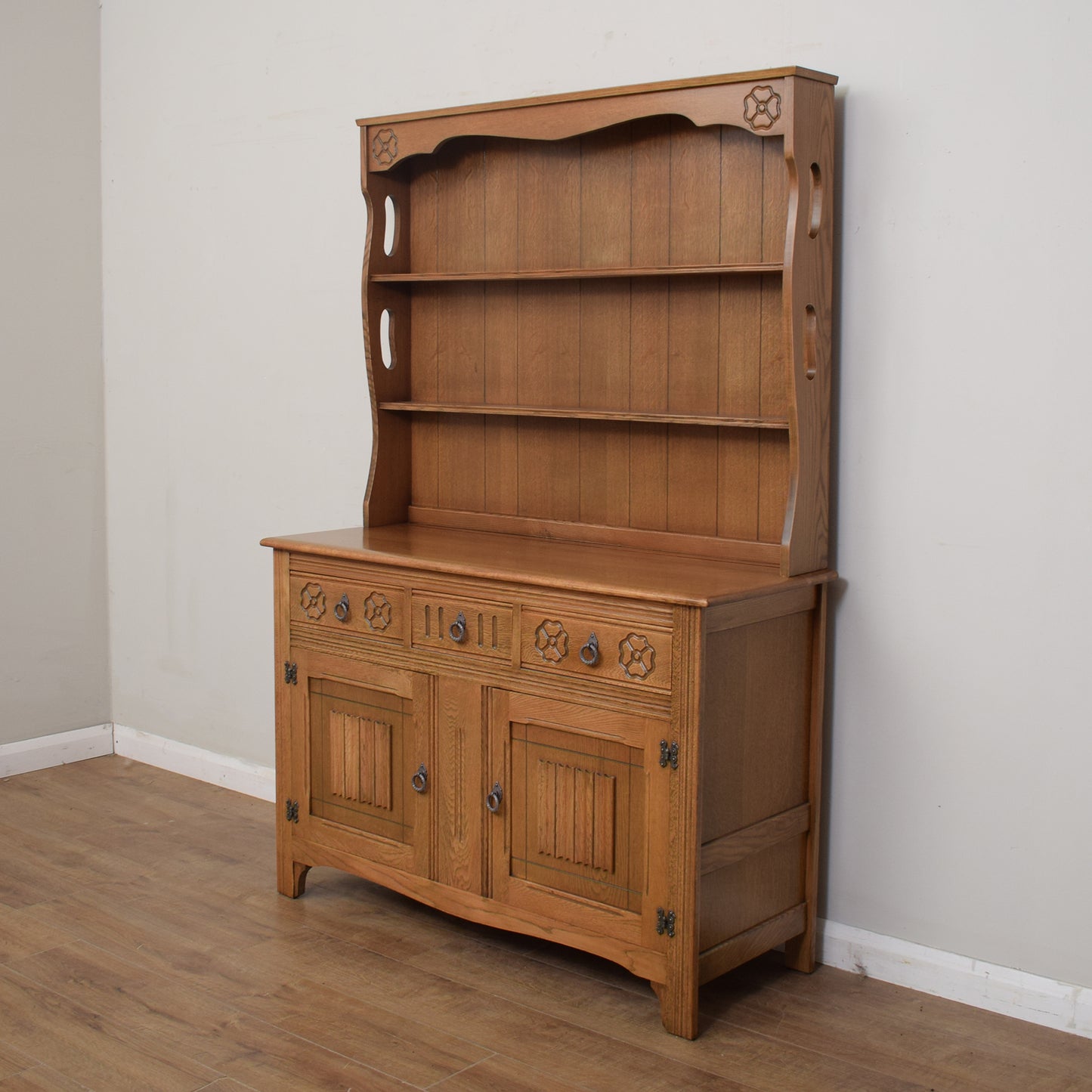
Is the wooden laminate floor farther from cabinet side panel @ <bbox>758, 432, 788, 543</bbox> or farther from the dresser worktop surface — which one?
cabinet side panel @ <bbox>758, 432, 788, 543</bbox>

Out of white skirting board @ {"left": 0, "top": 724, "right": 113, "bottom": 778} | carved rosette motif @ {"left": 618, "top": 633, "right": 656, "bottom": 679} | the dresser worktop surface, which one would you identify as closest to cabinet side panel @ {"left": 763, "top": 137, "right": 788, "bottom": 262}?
the dresser worktop surface

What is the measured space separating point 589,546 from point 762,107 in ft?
3.98

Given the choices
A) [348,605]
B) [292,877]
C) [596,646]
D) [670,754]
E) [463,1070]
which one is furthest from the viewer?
[292,877]

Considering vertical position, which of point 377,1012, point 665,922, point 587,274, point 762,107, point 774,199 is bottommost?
point 377,1012

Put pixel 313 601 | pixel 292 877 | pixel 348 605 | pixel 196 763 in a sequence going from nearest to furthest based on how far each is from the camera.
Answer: pixel 348 605 → pixel 313 601 → pixel 292 877 → pixel 196 763

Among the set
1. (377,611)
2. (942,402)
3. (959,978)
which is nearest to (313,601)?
(377,611)

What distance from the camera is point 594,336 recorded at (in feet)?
11.5

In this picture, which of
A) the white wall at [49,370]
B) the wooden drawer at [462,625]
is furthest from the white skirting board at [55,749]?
the wooden drawer at [462,625]

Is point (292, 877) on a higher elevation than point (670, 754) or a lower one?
lower

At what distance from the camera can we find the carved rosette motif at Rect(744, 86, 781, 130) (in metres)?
2.89

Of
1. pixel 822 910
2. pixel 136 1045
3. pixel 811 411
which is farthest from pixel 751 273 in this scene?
pixel 136 1045

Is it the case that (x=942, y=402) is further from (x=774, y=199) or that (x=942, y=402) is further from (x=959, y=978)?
(x=959, y=978)

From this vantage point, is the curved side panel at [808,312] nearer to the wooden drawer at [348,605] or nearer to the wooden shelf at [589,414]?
the wooden shelf at [589,414]

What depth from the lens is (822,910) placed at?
330 centimetres
